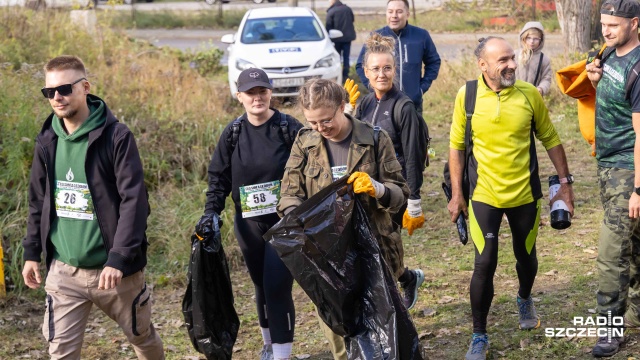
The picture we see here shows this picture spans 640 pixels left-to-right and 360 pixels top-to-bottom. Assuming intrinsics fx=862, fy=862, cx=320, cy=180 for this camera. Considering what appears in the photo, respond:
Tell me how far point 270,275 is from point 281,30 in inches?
424

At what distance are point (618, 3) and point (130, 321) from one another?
314 centimetres

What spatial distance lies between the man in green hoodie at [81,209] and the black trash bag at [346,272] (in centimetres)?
80

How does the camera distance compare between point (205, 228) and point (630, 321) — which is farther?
point (630, 321)

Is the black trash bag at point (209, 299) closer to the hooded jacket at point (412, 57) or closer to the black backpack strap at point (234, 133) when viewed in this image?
the black backpack strap at point (234, 133)

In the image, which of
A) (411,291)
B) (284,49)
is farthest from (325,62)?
(411,291)

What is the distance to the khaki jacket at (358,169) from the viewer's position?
4.45 m

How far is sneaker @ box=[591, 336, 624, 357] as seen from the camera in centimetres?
498

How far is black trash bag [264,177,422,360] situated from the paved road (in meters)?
11.5

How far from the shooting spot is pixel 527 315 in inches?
217

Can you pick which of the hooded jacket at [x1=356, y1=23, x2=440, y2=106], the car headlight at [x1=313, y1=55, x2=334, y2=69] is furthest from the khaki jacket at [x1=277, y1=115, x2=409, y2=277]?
the car headlight at [x1=313, y1=55, x2=334, y2=69]

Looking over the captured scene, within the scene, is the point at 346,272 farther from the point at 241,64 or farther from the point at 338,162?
the point at 241,64

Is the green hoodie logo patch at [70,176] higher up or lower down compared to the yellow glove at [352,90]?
lower down

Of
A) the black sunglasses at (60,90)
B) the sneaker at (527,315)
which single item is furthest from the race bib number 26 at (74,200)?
the sneaker at (527,315)

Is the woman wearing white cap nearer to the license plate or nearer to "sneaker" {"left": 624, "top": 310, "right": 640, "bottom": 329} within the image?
"sneaker" {"left": 624, "top": 310, "right": 640, "bottom": 329}
